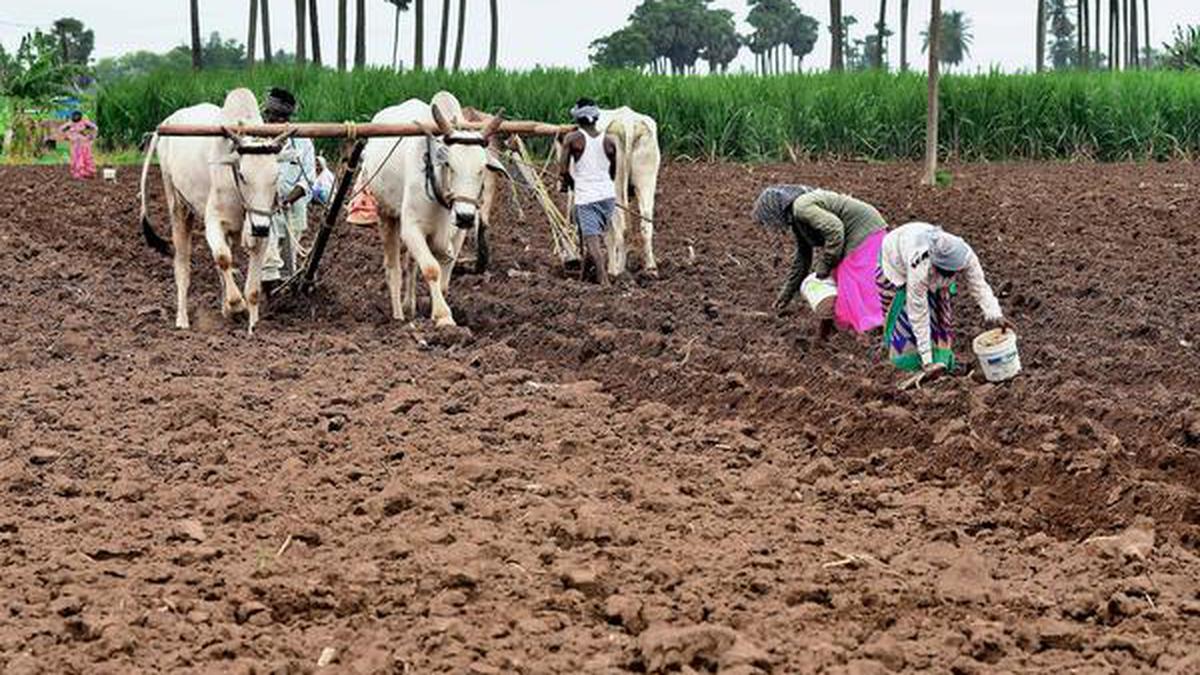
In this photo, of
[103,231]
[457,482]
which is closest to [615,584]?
[457,482]

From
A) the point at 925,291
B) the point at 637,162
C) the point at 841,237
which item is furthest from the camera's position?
the point at 637,162

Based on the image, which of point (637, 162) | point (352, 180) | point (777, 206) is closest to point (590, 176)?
point (637, 162)

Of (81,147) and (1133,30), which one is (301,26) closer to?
(81,147)

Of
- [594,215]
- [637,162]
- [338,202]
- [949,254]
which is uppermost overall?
[637,162]

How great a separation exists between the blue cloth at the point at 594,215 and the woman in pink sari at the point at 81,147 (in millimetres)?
13351

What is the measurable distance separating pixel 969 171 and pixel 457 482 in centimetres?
1798

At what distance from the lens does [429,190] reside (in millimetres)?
10758

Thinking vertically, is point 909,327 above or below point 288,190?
below

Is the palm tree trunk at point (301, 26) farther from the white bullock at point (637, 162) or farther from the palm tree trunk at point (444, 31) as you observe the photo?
the white bullock at point (637, 162)

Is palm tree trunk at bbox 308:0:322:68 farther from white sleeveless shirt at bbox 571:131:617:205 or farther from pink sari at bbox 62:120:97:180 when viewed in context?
white sleeveless shirt at bbox 571:131:617:205

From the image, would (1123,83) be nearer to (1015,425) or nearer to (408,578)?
(1015,425)

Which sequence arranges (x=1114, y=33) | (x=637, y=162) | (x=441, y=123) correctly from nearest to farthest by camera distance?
(x=441, y=123) < (x=637, y=162) < (x=1114, y=33)

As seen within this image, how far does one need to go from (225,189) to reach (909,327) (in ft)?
13.8

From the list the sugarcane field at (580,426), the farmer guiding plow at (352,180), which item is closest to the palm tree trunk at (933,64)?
the sugarcane field at (580,426)
